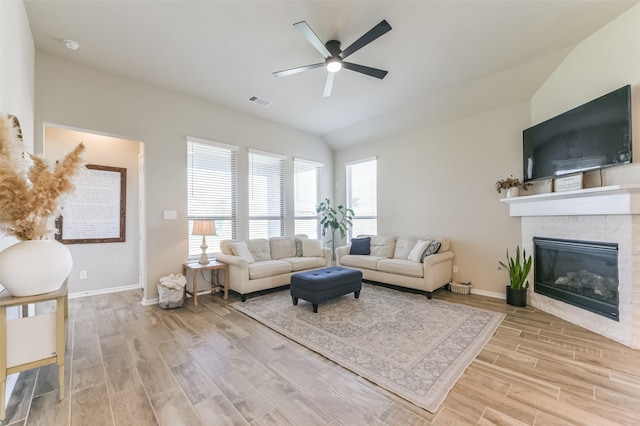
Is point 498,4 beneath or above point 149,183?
above

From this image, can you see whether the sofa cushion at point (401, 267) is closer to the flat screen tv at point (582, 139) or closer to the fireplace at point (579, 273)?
the fireplace at point (579, 273)

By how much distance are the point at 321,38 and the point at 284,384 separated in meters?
3.45

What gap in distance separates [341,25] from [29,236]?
10.4 feet

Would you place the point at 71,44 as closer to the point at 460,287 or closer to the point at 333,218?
the point at 333,218

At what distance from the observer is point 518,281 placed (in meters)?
3.77

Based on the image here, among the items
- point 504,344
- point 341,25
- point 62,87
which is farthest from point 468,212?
point 62,87

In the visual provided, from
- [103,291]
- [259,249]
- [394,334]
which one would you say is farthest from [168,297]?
[394,334]

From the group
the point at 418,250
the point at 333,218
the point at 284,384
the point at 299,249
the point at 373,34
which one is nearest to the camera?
the point at 284,384

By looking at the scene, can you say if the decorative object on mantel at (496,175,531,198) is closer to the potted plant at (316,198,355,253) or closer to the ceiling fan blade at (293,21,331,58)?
the potted plant at (316,198,355,253)

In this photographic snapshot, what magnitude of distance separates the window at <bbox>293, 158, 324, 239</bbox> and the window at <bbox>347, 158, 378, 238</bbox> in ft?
2.59

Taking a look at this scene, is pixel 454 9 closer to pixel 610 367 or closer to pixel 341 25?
pixel 341 25

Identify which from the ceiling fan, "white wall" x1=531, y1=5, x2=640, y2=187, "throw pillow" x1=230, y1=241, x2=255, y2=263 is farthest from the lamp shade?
"white wall" x1=531, y1=5, x2=640, y2=187

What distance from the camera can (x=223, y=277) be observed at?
4426mm

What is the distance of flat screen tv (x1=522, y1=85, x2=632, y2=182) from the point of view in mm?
2770
